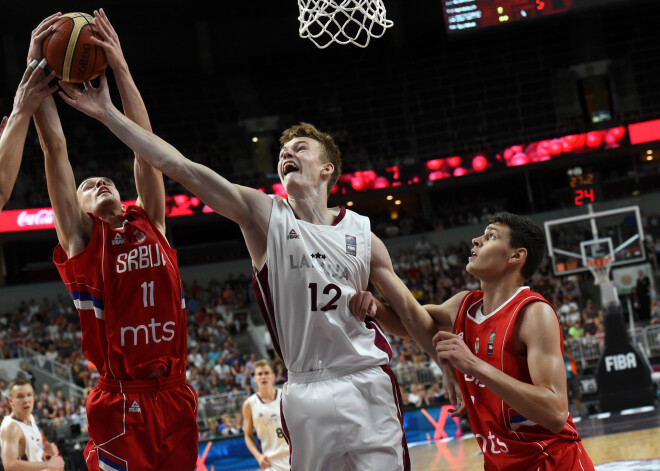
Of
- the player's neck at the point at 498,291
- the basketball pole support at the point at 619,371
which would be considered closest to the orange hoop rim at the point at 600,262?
the basketball pole support at the point at 619,371

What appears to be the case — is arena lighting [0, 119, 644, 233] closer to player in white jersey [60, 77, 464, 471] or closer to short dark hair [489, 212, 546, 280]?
player in white jersey [60, 77, 464, 471]

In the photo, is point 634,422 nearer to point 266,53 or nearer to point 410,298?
point 410,298

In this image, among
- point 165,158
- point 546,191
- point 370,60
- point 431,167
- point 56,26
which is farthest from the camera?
point 370,60

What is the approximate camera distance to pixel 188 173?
10.4ft

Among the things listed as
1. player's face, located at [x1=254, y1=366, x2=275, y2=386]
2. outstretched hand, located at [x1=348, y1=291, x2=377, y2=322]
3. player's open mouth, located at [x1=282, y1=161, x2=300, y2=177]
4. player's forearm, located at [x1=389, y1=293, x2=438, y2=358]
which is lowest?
player's face, located at [x1=254, y1=366, x2=275, y2=386]

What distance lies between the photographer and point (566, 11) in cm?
1661

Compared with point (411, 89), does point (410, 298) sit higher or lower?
lower

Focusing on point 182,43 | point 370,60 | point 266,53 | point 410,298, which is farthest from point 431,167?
point 410,298

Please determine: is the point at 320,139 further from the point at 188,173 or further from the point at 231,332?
the point at 231,332

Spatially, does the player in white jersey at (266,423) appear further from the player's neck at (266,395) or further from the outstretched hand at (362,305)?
the outstretched hand at (362,305)

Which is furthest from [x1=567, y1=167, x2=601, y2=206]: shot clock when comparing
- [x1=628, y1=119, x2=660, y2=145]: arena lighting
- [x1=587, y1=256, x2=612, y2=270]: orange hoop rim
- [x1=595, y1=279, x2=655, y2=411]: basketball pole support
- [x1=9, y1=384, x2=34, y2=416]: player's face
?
[x1=9, y1=384, x2=34, y2=416]: player's face

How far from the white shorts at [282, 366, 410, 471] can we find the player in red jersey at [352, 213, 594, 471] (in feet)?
1.08

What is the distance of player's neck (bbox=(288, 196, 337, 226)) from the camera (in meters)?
3.55

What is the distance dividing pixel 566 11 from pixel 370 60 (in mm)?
9571
